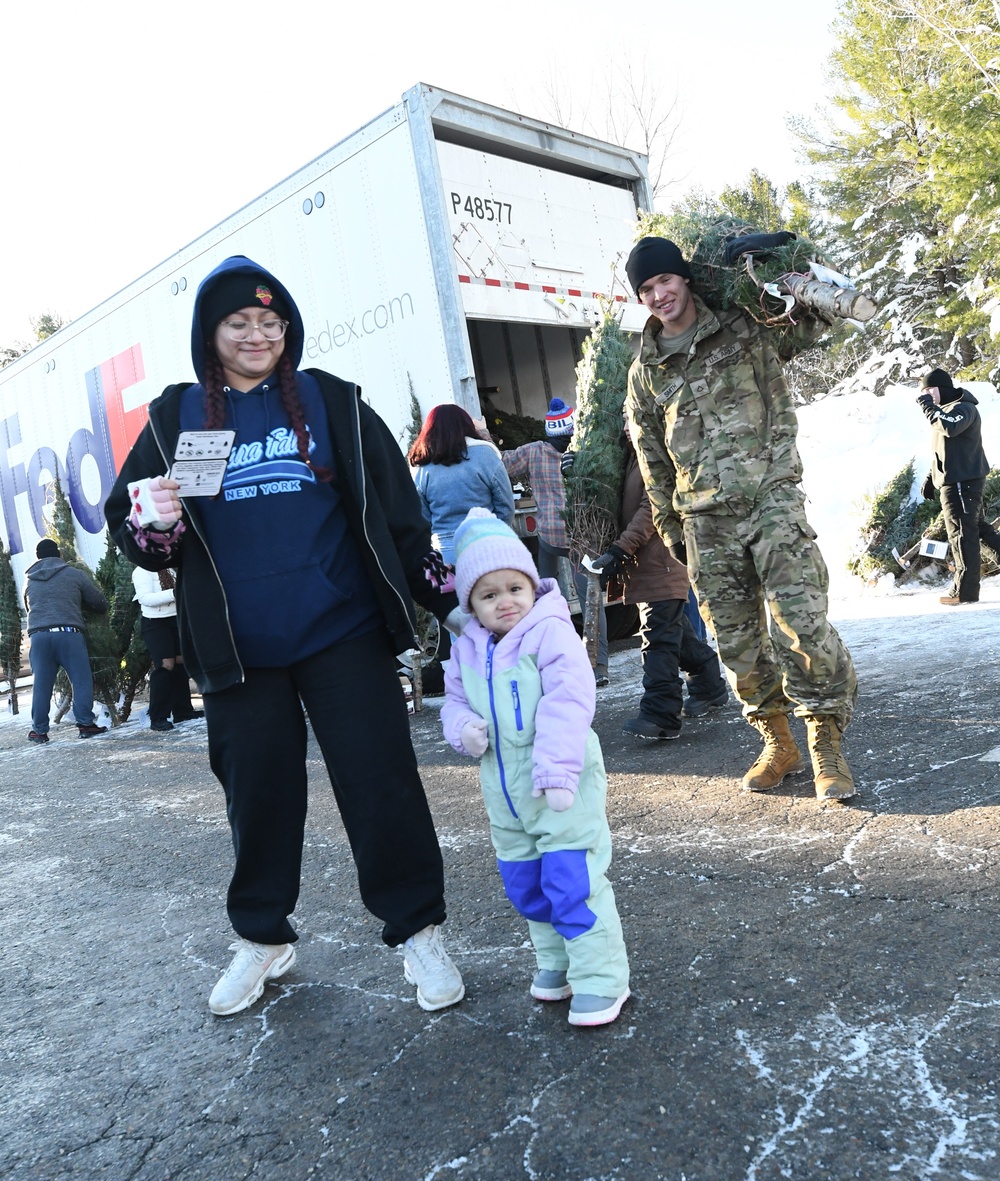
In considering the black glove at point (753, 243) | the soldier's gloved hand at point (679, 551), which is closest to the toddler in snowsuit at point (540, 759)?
the black glove at point (753, 243)

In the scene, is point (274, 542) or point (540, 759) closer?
point (540, 759)

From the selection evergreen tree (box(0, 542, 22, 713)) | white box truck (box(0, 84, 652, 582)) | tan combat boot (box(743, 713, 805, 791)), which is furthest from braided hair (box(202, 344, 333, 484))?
evergreen tree (box(0, 542, 22, 713))

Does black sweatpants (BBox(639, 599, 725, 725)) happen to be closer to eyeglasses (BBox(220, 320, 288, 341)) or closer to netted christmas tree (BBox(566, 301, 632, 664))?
netted christmas tree (BBox(566, 301, 632, 664))

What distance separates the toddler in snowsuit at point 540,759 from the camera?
2.25 meters

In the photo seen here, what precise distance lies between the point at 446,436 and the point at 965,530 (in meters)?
4.44

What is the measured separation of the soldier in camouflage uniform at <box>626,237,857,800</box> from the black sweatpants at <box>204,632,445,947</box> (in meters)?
1.60

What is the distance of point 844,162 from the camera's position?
26.6m

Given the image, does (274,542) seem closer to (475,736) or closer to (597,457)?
(475,736)

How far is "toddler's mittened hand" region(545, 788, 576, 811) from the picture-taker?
2.18m

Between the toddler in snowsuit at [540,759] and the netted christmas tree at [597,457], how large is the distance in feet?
10.1

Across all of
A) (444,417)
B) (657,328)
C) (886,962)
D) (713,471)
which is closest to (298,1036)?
(886,962)

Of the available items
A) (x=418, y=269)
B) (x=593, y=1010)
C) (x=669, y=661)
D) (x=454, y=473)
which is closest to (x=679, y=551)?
(x=669, y=661)

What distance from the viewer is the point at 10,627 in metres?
10.9

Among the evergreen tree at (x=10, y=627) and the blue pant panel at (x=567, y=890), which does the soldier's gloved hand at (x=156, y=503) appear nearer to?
the blue pant panel at (x=567, y=890)
